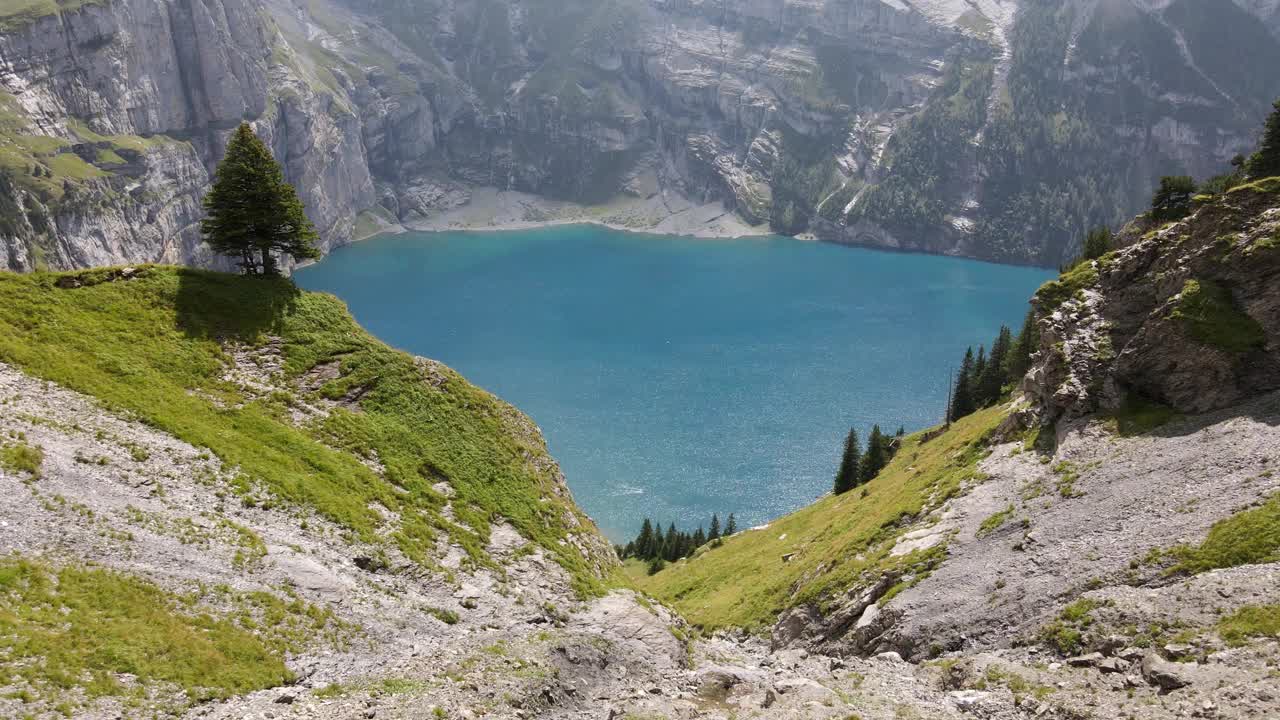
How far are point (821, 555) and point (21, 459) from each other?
41.4 m

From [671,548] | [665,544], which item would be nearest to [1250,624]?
[671,548]

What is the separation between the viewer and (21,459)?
945 inches

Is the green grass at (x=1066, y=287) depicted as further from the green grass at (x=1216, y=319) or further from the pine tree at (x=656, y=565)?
the pine tree at (x=656, y=565)

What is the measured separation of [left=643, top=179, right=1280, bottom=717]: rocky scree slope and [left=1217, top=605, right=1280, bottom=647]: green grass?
52 mm

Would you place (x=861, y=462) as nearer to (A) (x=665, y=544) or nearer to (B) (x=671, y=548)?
(B) (x=671, y=548)

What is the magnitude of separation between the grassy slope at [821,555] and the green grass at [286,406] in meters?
14.6

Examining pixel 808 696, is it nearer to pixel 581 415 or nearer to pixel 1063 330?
pixel 1063 330

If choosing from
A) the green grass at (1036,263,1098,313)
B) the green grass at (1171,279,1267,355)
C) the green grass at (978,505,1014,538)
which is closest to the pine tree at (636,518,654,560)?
the green grass at (1036,263,1098,313)

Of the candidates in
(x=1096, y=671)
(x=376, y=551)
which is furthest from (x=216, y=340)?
(x=1096, y=671)

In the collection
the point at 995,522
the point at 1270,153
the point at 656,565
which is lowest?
the point at 995,522

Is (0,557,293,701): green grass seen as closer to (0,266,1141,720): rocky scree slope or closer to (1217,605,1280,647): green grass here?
(0,266,1141,720): rocky scree slope

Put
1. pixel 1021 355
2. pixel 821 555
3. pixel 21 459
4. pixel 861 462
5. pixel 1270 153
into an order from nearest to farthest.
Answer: pixel 21 459 → pixel 821 555 → pixel 1270 153 → pixel 1021 355 → pixel 861 462

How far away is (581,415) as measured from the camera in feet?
505

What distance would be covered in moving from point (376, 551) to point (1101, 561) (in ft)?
95.8
